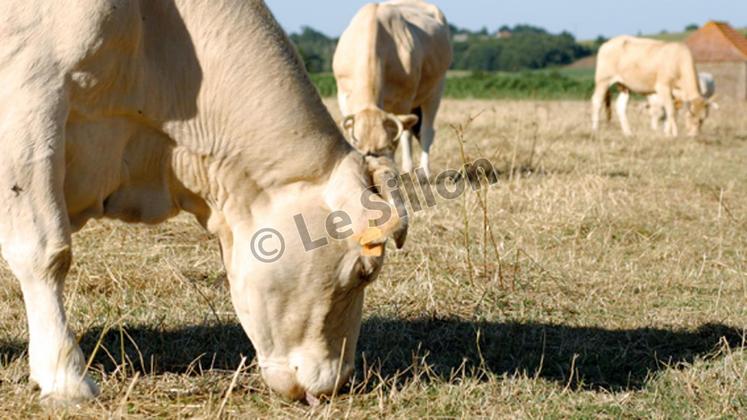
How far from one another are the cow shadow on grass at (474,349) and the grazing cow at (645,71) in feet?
53.6

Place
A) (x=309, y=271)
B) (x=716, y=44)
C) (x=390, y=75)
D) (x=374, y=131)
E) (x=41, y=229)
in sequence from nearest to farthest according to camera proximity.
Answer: (x=41, y=229), (x=309, y=271), (x=374, y=131), (x=390, y=75), (x=716, y=44)

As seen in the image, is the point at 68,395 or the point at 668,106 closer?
the point at 68,395

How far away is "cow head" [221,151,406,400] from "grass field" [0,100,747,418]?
0.56 ft

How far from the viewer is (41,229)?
3.43 meters

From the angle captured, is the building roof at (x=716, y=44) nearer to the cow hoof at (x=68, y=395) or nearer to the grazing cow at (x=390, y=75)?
the grazing cow at (x=390, y=75)

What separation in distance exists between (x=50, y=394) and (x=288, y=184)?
3.64ft

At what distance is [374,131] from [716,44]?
40.3 metres

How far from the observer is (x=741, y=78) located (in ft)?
145

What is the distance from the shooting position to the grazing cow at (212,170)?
344 cm

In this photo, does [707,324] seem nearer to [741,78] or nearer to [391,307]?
[391,307]

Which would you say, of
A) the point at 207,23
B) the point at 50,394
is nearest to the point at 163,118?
the point at 207,23

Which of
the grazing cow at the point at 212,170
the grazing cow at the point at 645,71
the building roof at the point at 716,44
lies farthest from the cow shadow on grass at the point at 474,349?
the building roof at the point at 716,44

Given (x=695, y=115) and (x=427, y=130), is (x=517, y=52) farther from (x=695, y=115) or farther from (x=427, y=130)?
(x=427, y=130)

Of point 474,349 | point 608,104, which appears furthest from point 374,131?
point 608,104
